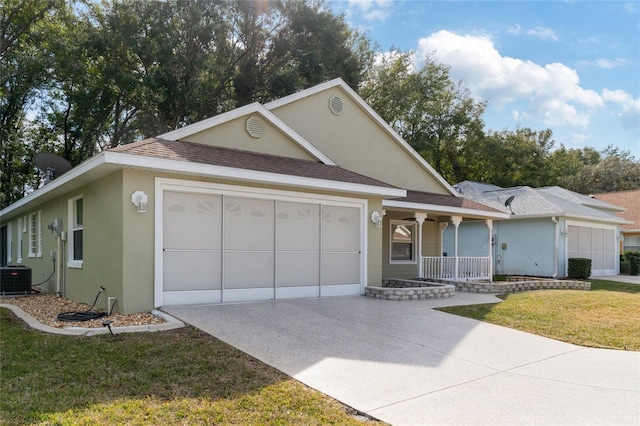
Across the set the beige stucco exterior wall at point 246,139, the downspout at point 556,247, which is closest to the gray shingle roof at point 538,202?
the downspout at point 556,247

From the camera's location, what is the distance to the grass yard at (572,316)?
25.4 ft

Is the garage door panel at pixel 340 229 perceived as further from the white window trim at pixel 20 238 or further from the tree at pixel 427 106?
the tree at pixel 427 106

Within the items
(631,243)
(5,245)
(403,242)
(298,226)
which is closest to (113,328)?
(298,226)

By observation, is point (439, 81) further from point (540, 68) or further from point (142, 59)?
point (142, 59)

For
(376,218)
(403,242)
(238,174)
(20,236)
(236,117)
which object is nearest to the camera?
(238,174)

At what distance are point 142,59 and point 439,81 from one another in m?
19.4

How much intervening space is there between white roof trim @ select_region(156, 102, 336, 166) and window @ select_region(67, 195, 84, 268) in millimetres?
2715

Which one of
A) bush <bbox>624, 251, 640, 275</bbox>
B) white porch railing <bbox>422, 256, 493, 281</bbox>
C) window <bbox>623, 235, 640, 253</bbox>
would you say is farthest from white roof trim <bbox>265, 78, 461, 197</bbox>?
window <bbox>623, 235, 640, 253</bbox>

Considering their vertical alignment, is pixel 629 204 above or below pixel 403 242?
above

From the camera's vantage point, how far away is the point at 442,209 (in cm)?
1457

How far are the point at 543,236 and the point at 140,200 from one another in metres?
17.3

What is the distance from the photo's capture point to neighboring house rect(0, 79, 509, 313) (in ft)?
26.9

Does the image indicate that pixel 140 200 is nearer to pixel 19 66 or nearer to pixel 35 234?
pixel 35 234

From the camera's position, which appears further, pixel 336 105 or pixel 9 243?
pixel 9 243
